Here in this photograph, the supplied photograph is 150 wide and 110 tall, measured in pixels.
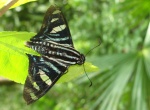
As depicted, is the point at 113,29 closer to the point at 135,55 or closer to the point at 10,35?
the point at 135,55

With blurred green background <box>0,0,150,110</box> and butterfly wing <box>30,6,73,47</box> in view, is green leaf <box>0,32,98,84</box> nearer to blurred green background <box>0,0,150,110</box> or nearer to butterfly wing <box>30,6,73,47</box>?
butterfly wing <box>30,6,73,47</box>

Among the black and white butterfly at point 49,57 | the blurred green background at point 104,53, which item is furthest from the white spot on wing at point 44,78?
the blurred green background at point 104,53

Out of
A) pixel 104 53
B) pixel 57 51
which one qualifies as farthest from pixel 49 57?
pixel 104 53

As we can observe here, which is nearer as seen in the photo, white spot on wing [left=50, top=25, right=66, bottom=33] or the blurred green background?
white spot on wing [left=50, top=25, right=66, bottom=33]

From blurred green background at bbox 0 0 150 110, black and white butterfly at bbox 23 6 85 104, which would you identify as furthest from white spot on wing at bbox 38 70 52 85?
blurred green background at bbox 0 0 150 110

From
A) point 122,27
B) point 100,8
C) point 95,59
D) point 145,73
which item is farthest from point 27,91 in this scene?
point 100,8

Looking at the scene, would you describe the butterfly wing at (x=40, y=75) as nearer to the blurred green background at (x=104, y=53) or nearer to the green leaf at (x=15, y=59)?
the green leaf at (x=15, y=59)
